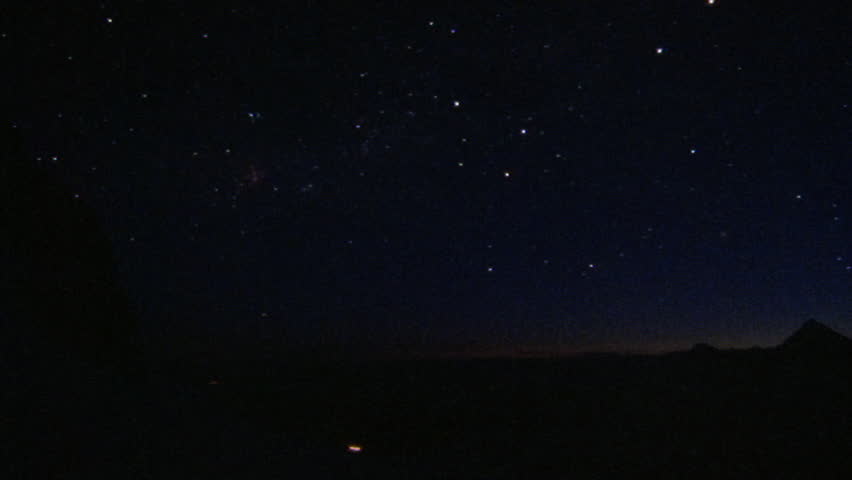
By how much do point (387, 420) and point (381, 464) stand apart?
48658mm

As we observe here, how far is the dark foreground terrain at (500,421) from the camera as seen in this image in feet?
17.1

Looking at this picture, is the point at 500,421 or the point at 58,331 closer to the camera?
the point at 58,331

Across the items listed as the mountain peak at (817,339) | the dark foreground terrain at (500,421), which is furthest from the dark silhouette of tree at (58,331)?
the mountain peak at (817,339)

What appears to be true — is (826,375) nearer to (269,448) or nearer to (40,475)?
(269,448)

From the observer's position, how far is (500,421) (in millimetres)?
49344

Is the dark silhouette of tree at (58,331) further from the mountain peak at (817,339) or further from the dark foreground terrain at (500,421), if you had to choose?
the mountain peak at (817,339)

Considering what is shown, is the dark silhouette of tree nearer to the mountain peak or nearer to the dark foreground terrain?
the dark foreground terrain

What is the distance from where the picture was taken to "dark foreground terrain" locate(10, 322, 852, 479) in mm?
5199

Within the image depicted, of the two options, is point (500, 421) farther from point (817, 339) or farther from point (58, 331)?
point (58, 331)

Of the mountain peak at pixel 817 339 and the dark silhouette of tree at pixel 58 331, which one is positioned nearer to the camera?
the dark silhouette of tree at pixel 58 331

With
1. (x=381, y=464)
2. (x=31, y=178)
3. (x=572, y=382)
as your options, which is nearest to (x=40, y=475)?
(x=381, y=464)

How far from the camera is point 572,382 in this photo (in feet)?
Result: 199

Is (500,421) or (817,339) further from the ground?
(817,339)

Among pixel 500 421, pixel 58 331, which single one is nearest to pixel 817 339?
pixel 500 421
